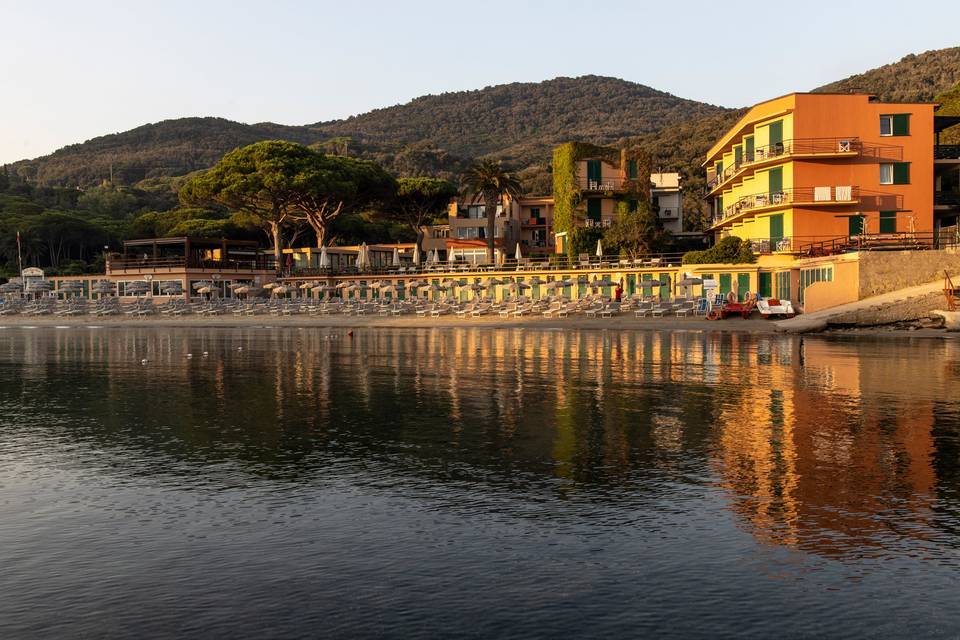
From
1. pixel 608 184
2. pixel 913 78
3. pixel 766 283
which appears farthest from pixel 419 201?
pixel 913 78

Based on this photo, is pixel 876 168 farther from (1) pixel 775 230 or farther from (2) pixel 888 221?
(1) pixel 775 230

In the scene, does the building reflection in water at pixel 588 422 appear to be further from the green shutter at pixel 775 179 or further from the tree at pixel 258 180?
the tree at pixel 258 180

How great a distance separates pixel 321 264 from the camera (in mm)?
76625

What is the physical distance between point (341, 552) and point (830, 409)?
35.7 feet

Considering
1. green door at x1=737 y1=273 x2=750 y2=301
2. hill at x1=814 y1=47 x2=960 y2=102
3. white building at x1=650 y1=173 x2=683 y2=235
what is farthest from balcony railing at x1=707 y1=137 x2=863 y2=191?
hill at x1=814 y1=47 x2=960 y2=102

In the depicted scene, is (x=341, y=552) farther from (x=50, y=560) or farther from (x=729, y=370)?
(x=729, y=370)

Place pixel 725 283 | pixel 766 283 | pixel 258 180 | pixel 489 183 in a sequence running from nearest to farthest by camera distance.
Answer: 1. pixel 766 283
2. pixel 725 283
3. pixel 258 180
4. pixel 489 183

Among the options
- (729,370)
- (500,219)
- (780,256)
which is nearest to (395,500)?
(729,370)

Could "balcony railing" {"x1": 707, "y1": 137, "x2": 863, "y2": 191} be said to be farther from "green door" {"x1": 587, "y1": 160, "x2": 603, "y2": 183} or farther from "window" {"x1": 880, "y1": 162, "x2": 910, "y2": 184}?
"green door" {"x1": 587, "y1": 160, "x2": 603, "y2": 183}

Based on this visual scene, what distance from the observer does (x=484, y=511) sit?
28.9 ft

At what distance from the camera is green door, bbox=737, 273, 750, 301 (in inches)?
2157

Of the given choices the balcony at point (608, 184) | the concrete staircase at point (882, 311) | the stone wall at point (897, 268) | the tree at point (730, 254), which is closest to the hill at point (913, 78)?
the balcony at point (608, 184)

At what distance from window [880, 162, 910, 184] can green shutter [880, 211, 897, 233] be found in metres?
1.88

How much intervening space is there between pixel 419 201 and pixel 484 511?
83.6 metres
